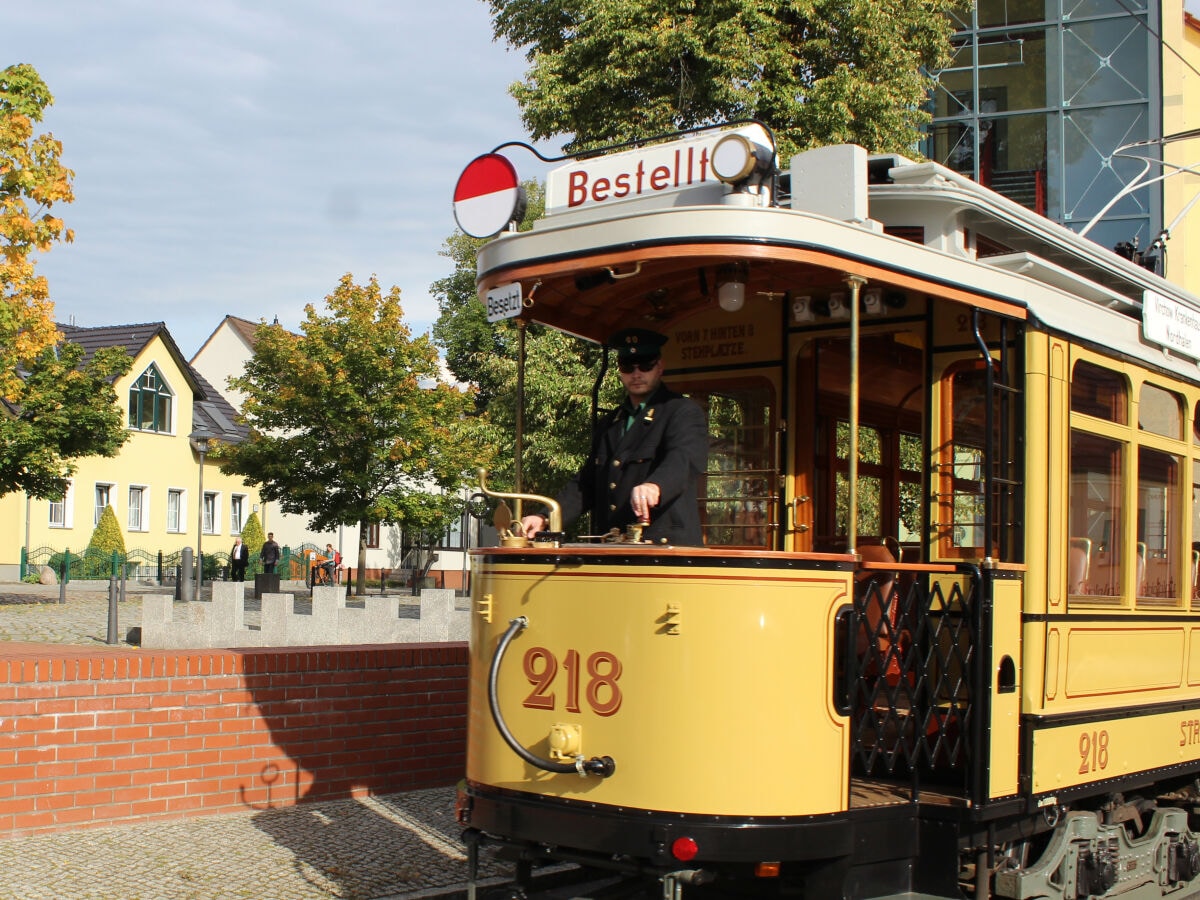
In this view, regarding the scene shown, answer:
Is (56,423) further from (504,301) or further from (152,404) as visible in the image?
(152,404)

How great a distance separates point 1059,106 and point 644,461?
28.3 metres

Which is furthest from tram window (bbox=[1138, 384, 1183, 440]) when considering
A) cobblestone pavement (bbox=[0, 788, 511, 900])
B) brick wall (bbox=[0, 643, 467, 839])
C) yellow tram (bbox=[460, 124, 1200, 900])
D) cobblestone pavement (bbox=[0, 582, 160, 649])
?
cobblestone pavement (bbox=[0, 582, 160, 649])

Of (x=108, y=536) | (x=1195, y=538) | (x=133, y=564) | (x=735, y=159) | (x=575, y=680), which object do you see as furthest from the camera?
(x=108, y=536)

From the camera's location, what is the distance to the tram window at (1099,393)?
6.20 metres

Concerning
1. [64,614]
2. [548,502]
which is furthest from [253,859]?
[64,614]

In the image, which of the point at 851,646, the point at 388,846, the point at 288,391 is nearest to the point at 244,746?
the point at 388,846

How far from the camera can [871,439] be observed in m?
7.48

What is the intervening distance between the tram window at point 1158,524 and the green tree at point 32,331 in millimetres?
16883

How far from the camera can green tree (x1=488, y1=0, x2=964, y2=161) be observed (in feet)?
58.7

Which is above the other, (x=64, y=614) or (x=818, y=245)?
(x=818, y=245)

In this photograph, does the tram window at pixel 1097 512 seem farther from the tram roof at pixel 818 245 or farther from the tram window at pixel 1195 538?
the tram window at pixel 1195 538

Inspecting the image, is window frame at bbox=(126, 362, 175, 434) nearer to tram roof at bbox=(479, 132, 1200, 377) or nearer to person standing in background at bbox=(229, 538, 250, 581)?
person standing in background at bbox=(229, 538, 250, 581)

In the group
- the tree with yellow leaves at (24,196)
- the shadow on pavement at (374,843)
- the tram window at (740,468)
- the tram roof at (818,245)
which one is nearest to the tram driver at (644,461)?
the tram roof at (818,245)

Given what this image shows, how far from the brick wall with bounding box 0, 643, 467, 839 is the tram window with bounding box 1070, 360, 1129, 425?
4343 mm
